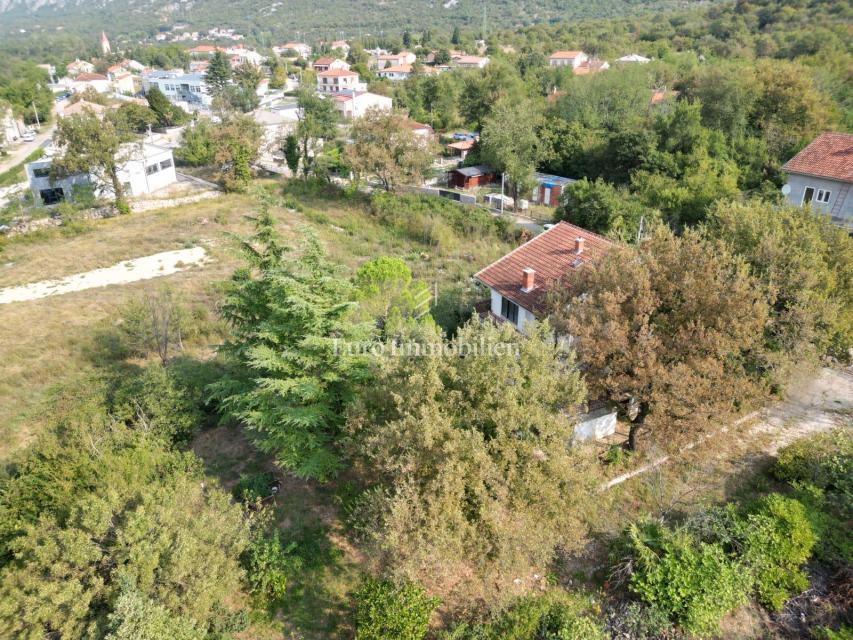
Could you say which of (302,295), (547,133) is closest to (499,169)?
(547,133)

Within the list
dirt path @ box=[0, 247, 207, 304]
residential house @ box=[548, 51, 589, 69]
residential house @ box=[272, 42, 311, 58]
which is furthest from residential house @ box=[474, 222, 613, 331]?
residential house @ box=[272, 42, 311, 58]

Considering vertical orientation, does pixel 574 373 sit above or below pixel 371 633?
above

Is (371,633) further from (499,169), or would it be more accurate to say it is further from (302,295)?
(499,169)

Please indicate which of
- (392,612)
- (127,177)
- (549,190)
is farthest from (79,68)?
(392,612)

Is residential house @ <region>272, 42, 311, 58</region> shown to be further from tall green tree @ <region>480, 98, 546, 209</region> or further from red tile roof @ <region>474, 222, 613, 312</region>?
red tile roof @ <region>474, 222, 613, 312</region>

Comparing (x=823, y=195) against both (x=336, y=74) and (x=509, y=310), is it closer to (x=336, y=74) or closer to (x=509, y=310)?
(x=509, y=310)

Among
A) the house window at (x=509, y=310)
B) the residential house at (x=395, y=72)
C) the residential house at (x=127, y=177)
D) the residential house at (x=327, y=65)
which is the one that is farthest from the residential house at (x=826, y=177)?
the residential house at (x=327, y=65)

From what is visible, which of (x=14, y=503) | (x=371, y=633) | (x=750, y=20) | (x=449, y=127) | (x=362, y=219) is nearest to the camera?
(x=371, y=633)
